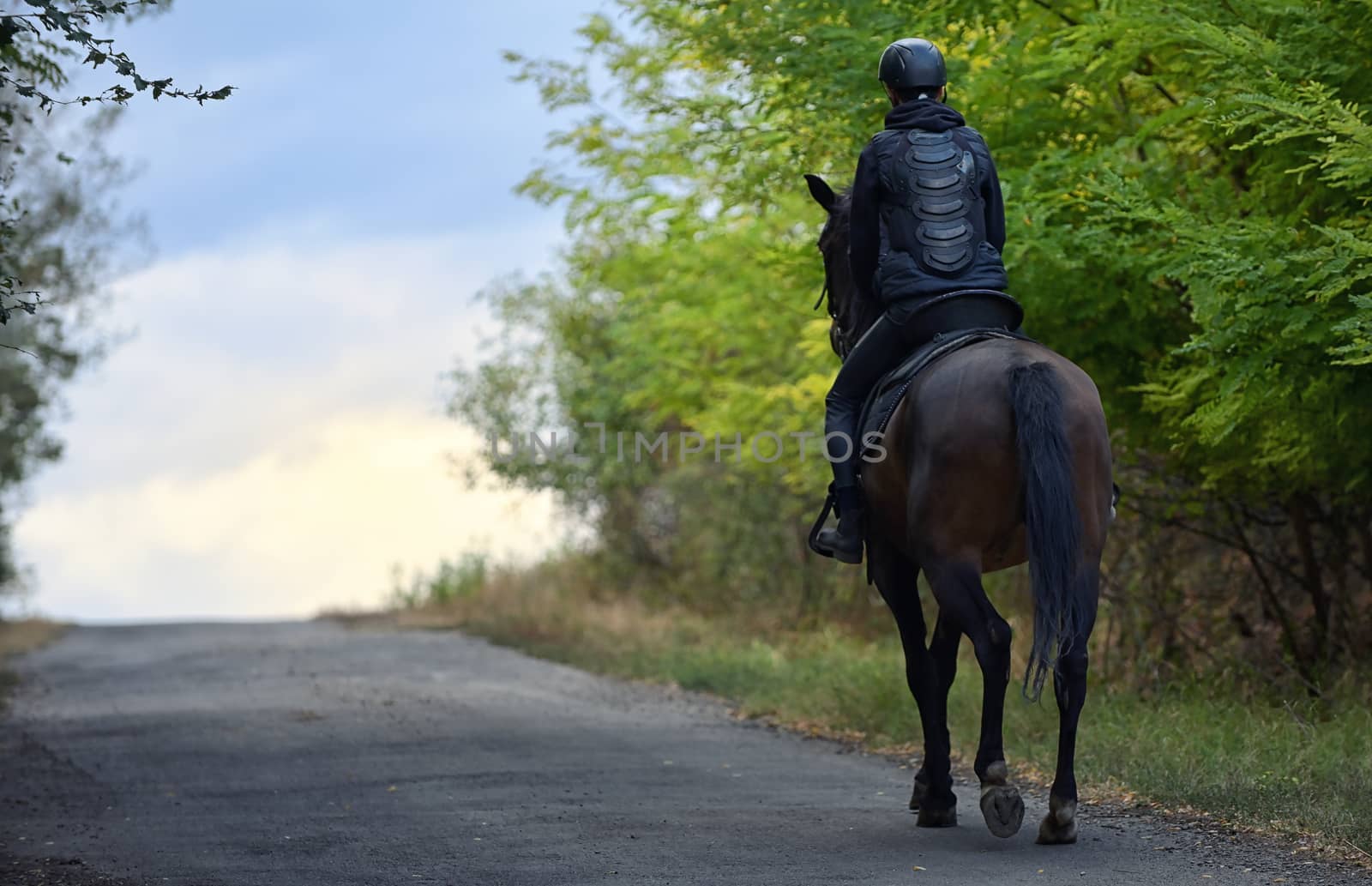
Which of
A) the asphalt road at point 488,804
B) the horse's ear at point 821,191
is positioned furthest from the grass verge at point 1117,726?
the horse's ear at point 821,191

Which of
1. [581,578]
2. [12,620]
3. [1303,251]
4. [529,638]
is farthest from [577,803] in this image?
[12,620]

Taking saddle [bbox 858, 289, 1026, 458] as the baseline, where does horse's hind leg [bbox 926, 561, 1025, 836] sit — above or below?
below

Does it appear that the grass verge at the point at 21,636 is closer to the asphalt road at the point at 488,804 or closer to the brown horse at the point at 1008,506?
the asphalt road at the point at 488,804

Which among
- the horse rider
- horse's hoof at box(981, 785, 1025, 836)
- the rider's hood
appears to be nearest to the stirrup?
the horse rider

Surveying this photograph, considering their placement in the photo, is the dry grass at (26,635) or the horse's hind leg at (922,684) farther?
the dry grass at (26,635)

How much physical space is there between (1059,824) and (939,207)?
281cm

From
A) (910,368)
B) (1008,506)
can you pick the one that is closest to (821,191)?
(910,368)

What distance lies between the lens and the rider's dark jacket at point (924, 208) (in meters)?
7.39

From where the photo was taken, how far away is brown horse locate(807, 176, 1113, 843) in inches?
255

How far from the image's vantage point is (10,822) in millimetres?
8273

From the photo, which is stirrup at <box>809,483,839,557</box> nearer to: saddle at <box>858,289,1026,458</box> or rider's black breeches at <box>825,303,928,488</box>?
rider's black breeches at <box>825,303,928,488</box>

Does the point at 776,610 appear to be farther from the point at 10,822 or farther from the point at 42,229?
the point at 10,822

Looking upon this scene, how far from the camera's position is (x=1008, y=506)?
674cm

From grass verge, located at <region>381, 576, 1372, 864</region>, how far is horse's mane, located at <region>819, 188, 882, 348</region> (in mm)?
2694
